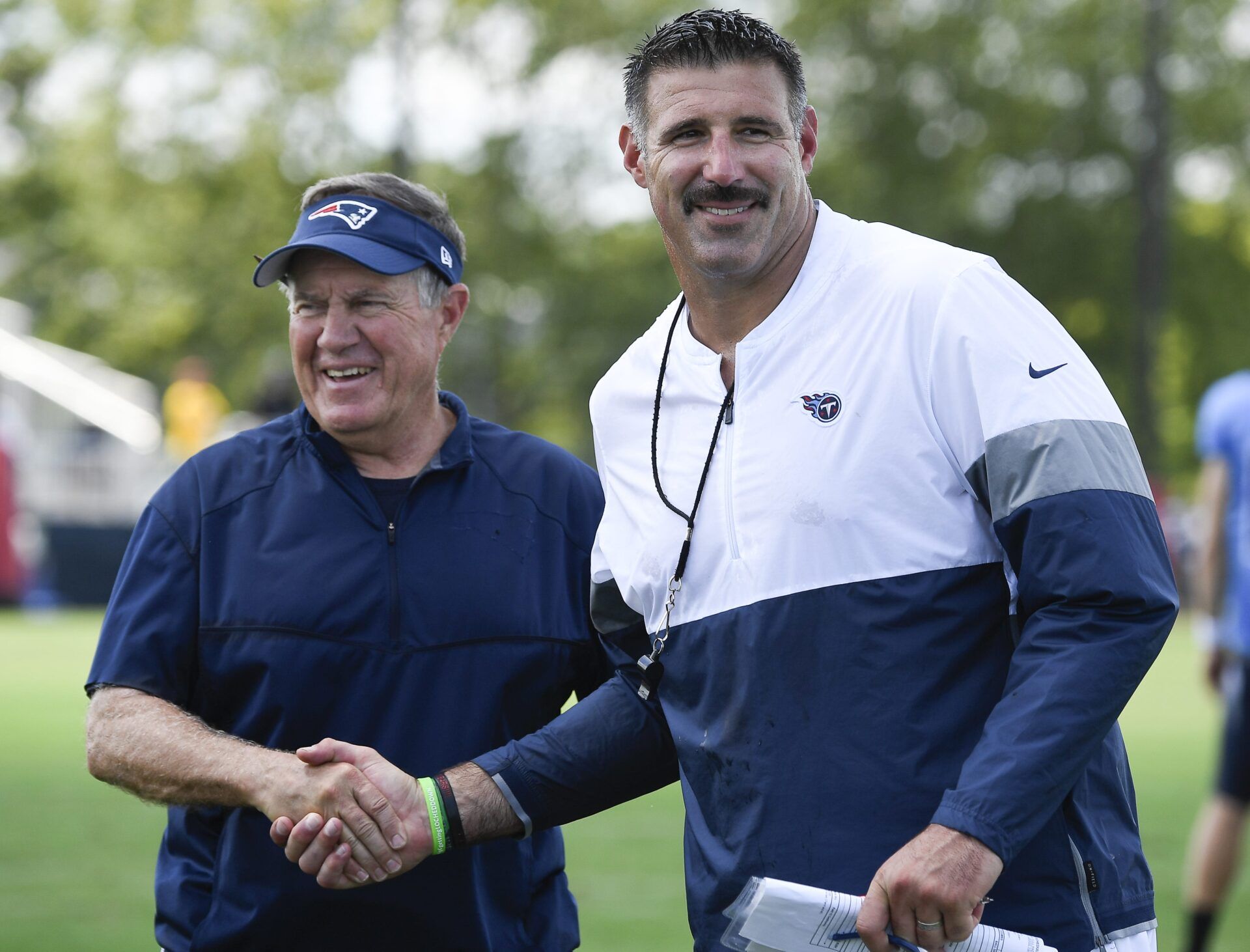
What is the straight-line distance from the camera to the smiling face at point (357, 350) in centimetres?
368

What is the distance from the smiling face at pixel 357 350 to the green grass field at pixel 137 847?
1.12 metres

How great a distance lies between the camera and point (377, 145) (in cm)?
3080

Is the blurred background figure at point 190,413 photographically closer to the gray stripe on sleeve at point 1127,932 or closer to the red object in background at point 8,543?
the red object in background at point 8,543

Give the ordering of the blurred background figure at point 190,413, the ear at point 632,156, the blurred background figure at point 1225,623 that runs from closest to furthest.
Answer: the ear at point 632,156 → the blurred background figure at point 1225,623 → the blurred background figure at point 190,413

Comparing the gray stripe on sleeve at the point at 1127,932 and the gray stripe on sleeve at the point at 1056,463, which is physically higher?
the gray stripe on sleeve at the point at 1056,463

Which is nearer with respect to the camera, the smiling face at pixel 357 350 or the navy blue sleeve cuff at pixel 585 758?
the navy blue sleeve cuff at pixel 585 758

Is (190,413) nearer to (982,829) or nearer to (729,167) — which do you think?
(729,167)

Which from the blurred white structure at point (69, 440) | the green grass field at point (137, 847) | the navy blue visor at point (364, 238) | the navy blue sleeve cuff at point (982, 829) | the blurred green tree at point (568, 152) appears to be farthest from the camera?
the blurred green tree at point (568, 152)

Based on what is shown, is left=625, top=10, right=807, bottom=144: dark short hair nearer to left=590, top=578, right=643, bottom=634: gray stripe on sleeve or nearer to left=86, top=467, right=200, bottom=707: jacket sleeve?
left=590, top=578, right=643, bottom=634: gray stripe on sleeve

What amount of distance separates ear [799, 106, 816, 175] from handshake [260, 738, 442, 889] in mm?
1567

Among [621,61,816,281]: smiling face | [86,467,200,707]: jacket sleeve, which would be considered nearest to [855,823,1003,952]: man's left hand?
[621,61,816,281]: smiling face

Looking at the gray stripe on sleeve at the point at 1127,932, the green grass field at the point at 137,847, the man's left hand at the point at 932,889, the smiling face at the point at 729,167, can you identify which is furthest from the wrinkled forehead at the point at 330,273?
the gray stripe on sleeve at the point at 1127,932

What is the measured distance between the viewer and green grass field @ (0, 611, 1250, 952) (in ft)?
20.9

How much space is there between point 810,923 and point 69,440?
26.6m
